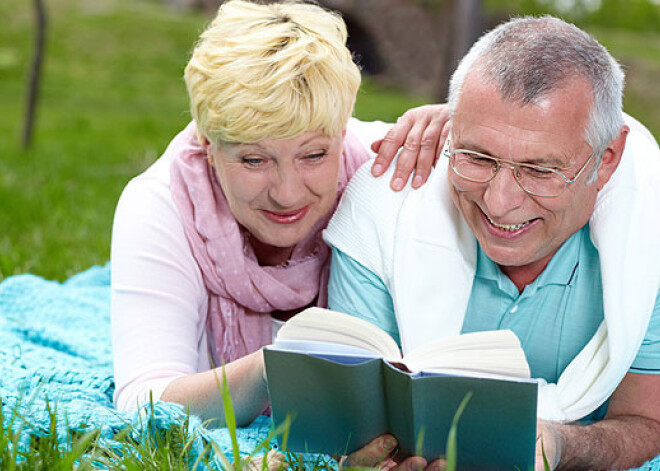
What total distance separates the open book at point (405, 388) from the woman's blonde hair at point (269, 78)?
0.86 meters

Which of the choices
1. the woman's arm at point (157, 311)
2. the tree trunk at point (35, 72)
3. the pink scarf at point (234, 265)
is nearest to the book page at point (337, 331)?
the woman's arm at point (157, 311)

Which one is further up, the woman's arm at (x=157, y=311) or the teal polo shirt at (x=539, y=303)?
the teal polo shirt at (x=539, y=303)

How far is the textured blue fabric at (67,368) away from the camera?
2.75m

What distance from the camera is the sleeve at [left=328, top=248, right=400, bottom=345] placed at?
10.0 ft

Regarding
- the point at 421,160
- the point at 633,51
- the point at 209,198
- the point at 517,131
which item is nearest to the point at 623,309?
the point at 517,131

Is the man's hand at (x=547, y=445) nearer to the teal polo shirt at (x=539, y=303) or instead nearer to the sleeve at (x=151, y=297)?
the teal polo shirt at (x=539, y=303)

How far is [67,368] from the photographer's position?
3.55 m

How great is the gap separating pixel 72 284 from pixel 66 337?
892 millimetres

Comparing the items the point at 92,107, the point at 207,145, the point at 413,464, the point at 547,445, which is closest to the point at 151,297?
the point at 207,145

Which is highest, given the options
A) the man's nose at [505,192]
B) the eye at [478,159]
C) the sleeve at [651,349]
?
the eye at [478,159]

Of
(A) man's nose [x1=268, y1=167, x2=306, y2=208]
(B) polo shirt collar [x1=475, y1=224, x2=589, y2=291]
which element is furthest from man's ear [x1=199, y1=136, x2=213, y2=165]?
(B) polo shirt collar [x1=475, y1=224, x2=589, y2=291]

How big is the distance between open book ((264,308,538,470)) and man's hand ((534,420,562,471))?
0.12 meters

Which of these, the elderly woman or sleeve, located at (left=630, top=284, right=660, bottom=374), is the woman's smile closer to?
the elderly woman

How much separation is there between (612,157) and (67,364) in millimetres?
2393
